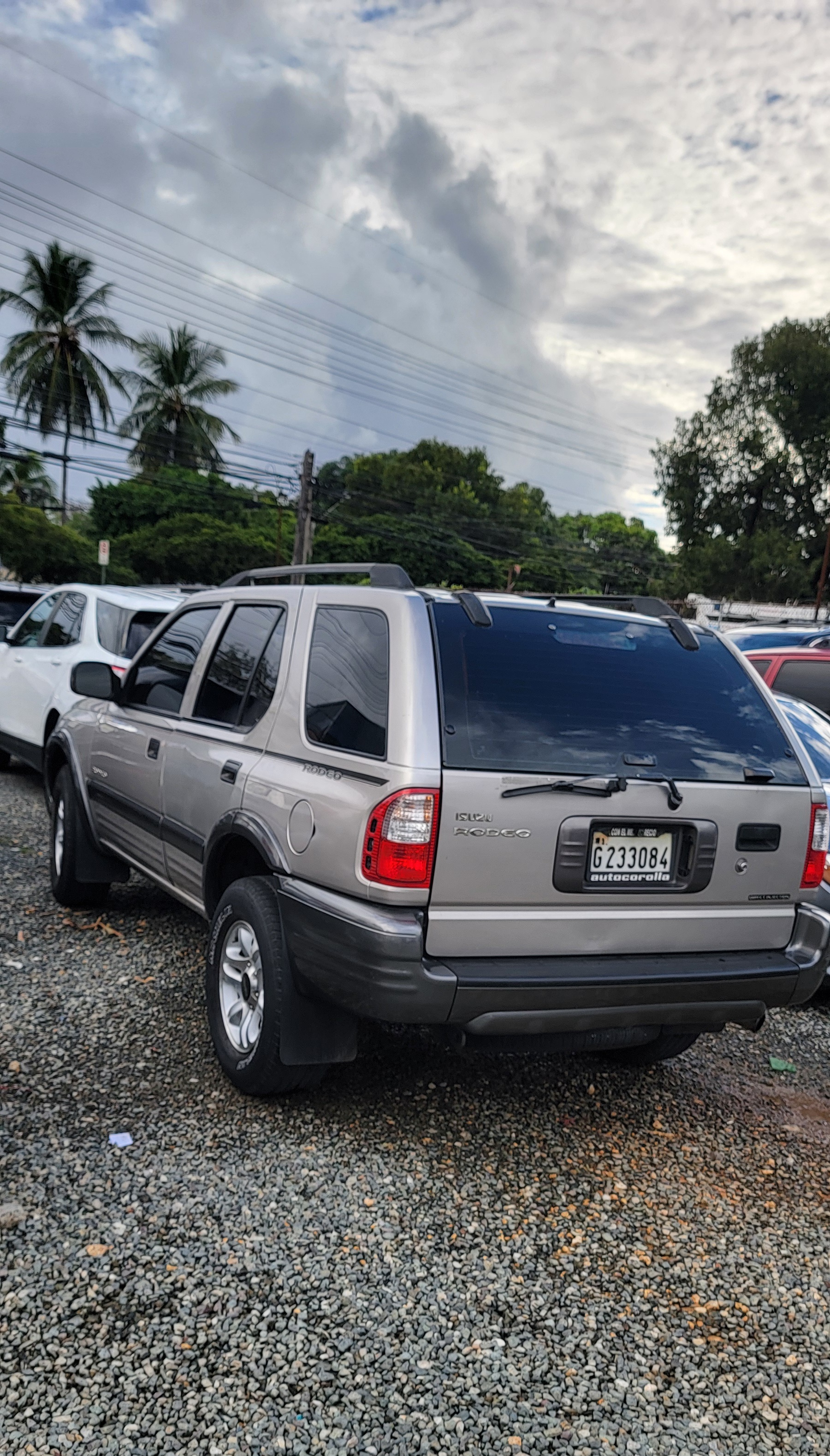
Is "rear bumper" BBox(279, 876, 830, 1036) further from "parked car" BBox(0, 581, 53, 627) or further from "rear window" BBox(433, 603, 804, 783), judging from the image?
"parked car" BBox(0, 581, 53, 627)

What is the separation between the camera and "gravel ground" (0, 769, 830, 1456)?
238 cm

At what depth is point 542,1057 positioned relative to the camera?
4469 mm

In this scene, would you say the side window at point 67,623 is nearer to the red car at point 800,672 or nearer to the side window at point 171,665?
the side window at point 171,665

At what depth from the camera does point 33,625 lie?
959 cm

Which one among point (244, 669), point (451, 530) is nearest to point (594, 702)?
point (244, 669)

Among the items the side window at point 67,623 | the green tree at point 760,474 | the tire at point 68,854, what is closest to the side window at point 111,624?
the side window at point 67,623

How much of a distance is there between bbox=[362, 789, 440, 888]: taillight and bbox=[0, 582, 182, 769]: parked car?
540cm

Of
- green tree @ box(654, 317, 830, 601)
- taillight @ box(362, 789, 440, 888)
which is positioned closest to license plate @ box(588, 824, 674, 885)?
taillight @ box(362, 789, 440, 888)

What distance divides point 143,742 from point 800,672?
6306 mm

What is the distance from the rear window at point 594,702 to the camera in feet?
10.8

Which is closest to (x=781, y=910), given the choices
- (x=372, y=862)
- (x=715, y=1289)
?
(x=715, y=1289)

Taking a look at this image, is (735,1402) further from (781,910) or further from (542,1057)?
(542,1057)

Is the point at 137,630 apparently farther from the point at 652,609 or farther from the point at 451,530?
the point at 451,530

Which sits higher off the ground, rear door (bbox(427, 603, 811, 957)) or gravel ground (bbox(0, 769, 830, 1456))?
rear door (bbox(427, 603, 811, 957))
